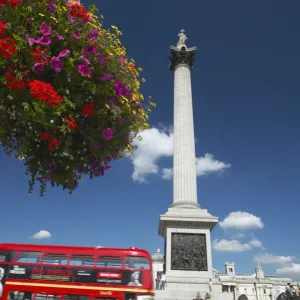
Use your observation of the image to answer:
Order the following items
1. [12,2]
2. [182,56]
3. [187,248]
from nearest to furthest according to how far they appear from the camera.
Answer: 1. [12,2]
2. [187,248]
3. [182,56]

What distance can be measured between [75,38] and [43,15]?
0.56 meters

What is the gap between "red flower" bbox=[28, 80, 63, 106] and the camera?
169 inches

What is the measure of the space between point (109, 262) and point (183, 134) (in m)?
18.5

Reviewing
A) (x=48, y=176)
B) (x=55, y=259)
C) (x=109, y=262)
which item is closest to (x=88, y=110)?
(x=48, y=176)

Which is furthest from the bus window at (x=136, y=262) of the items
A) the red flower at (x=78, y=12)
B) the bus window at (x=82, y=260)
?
the red flower at (x=78, y=12)

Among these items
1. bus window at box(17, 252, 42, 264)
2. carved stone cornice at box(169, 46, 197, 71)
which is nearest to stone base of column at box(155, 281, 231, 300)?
bus window at box(17, 252, 42, 264)

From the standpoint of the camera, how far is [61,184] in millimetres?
5848

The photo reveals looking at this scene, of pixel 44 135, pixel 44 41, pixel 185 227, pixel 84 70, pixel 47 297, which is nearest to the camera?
pixel 44 41

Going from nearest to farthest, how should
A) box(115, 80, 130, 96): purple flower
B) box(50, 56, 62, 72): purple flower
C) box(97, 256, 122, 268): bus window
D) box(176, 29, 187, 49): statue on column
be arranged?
box(50, 56, 62, 72): purple flower
box(115, 80, 130, 96): purple flower
box(97, 256, 122, 268): bus window
box(176, 29, 187, 49): statue on column

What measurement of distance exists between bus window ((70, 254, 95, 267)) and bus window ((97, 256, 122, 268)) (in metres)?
0.29

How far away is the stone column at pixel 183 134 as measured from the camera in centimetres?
2712

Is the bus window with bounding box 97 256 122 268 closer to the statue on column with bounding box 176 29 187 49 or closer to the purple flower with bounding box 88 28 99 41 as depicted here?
the purple flower with bounding box 88 28 99 41

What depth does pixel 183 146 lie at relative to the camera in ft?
94.9

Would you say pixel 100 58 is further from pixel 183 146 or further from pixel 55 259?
pixel 183 146
